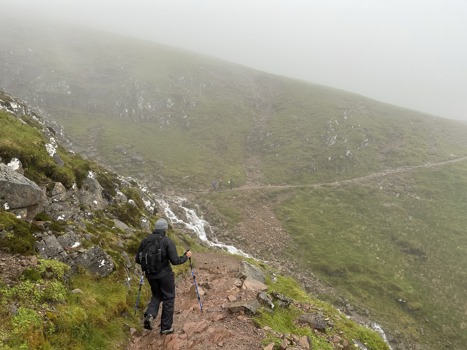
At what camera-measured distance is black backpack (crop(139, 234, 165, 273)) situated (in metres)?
12.7

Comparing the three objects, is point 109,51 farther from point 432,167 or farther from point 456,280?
point 456,280

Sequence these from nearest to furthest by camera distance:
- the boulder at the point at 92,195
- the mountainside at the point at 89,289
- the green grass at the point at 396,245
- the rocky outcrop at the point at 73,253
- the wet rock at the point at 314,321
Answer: the mountainside at the point at 89,289
the rocky outcrop at the point at 73,253
the wet rock at the point at 314,321
the boulder at the point at 92,195
the green grass at the point at 396,245

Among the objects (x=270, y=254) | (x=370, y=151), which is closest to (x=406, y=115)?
(x=370, y=151)

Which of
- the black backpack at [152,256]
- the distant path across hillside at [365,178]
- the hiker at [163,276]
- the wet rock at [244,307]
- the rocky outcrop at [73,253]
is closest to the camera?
the black backpack at [152,256]

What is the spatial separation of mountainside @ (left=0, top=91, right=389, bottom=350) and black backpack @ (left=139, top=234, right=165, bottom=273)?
2732 millimetres

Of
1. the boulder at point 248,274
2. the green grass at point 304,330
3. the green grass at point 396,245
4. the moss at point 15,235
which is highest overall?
the moss at point 15,235

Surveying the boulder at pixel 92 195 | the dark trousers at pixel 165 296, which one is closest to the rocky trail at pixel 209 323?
the dark trousers at pixel 165 296

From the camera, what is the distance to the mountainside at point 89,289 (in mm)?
11328

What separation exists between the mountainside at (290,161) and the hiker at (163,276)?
3385cm

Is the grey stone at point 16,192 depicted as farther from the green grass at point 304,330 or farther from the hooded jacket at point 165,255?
the green grass at point 304,330

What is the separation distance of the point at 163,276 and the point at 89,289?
4.13 meters

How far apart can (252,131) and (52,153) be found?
9217 cm

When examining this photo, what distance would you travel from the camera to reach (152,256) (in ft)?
41.8

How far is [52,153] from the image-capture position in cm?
2436
